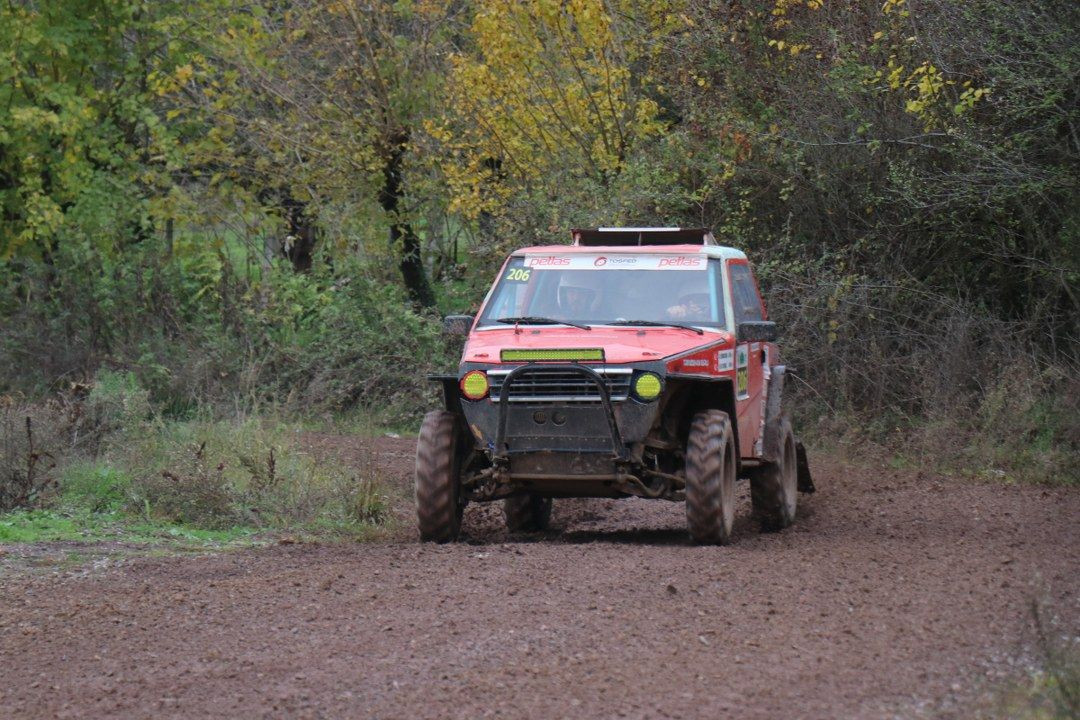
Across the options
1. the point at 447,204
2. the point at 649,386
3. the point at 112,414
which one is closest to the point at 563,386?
the point at 649,386

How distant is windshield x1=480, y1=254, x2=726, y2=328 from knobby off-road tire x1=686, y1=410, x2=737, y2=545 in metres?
1.01

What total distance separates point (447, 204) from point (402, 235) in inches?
57.5

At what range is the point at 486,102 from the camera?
1992 cm

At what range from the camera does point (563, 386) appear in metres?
9.80

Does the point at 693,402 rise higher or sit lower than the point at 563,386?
lower

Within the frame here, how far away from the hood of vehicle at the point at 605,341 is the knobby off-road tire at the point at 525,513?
163cm

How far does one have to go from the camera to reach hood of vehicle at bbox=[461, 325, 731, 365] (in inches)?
389

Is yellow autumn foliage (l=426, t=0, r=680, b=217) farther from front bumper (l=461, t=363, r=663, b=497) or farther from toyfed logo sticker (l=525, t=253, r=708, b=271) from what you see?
front bumper (l=461, t=363, r=663, b=497)

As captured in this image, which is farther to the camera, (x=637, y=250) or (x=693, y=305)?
(x=637, y=250)

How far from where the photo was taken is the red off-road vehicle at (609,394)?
9773mm

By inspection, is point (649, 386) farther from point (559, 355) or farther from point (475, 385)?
point (475, 385)

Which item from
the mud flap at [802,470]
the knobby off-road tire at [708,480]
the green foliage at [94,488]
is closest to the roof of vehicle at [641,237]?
the mud flap at [802,470]

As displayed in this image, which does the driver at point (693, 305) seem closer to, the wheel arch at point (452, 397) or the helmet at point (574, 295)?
the helmet at point (574, 295)

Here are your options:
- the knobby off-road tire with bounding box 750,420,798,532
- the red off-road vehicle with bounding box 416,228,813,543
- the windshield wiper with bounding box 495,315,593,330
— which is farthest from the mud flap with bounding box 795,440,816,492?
the windshield wiper with bounding box 495,315,593,330
